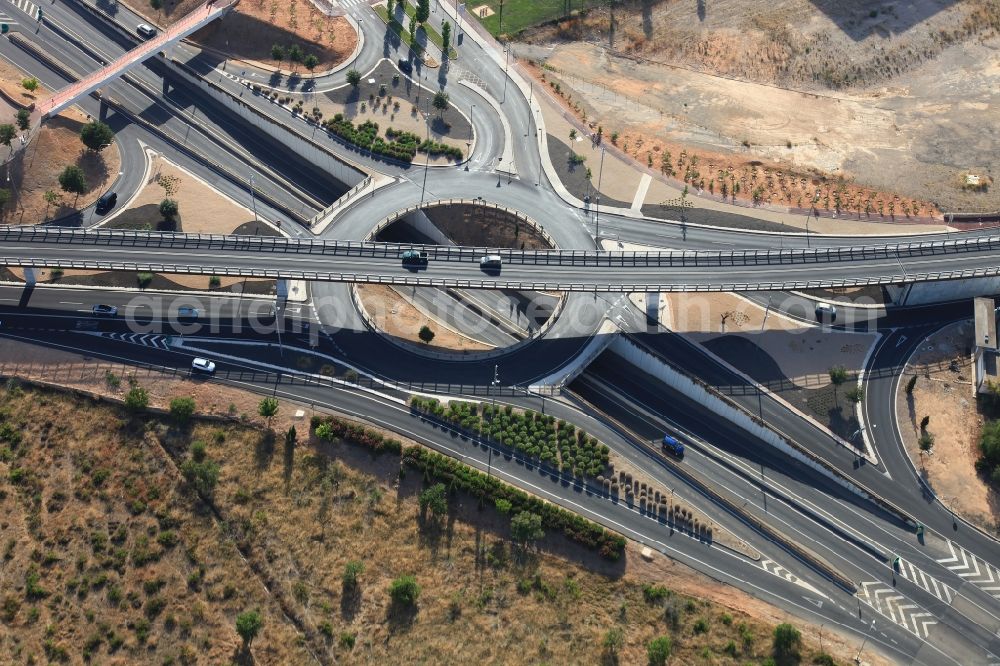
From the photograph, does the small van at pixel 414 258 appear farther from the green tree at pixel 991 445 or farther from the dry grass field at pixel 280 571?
the green tree at pixel 991 445

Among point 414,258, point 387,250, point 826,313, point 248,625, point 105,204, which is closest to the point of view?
point 248,625

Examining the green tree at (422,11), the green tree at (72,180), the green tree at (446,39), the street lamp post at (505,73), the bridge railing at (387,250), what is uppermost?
the green tree at (422,11)

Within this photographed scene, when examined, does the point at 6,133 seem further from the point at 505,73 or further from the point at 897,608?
the point at 897,608

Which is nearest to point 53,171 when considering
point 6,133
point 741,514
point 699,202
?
point 6,133

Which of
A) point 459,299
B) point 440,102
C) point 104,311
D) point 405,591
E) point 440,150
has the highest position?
point 440,102

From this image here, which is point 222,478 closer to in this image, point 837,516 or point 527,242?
point 527,242

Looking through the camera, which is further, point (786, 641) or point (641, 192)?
point (641, 192)

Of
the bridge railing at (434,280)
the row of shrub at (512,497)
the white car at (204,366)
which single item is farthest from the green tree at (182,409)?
the row of shrub at (512,497)
